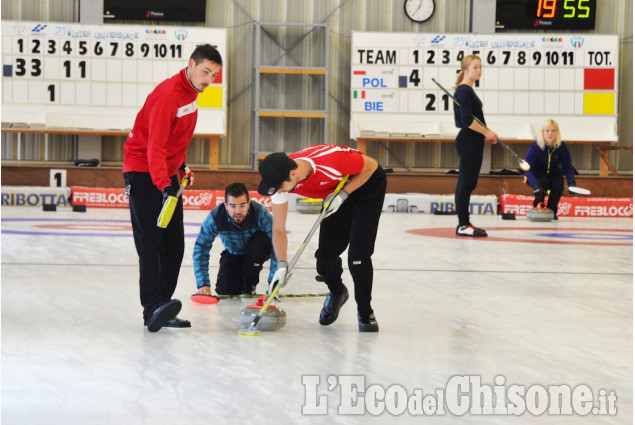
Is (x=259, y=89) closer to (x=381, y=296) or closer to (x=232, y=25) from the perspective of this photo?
(x=232, y=25)

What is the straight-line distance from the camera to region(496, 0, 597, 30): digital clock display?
13875mm

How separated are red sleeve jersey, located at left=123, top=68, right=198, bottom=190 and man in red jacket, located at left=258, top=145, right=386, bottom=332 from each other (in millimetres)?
474

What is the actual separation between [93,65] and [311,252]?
313 inches

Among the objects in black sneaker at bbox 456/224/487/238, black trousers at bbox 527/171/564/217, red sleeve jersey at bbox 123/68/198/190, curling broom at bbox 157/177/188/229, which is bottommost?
black sneaker at bbox 456/224/487/238

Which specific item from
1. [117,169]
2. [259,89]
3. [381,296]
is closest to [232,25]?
[259,89]

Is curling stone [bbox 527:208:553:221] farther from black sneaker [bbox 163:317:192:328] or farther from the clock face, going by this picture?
black sneaker [bbox 163:317:192:328]

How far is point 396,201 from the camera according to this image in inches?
461

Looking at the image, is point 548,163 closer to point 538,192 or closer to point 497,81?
point 538,192

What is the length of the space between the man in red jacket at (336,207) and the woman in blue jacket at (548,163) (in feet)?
21.6

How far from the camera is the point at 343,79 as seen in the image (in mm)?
14297

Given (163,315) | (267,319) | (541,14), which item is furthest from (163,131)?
(541,14)

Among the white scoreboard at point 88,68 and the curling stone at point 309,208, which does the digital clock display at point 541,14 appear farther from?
the curling stone at point 309,208

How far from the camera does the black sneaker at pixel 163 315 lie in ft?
10.8

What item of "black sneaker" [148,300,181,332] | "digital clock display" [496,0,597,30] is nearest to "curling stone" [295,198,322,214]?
"digital clock display" [496,0,597,30]
